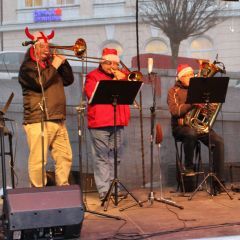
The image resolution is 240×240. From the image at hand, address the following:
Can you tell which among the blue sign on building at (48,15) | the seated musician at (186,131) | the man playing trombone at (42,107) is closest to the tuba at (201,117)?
the seated musician at (186,131)

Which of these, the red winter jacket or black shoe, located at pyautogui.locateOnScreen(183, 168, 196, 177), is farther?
black shoe, located at pyautogui.locateOnScreen(183, 168, 196, 177)

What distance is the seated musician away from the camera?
270 inches

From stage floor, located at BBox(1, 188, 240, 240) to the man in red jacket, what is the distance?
1.16 ft

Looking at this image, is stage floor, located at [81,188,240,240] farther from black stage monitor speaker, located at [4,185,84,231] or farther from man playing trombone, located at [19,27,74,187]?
man playing trombone, located at [19,27,74,187]

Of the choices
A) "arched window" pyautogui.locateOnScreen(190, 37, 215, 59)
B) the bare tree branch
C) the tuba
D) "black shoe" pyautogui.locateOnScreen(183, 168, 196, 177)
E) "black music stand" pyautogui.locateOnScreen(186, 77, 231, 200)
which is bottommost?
"black shoe" pyautogui.locateOnScreen(183, 168, 196, 177)

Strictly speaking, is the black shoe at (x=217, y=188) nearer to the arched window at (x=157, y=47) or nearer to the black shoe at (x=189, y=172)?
the black shoe at (x=189, y=172)

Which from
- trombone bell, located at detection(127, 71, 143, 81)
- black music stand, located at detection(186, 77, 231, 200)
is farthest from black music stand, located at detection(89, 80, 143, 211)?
black music stand, located at detection(186, 77, 231, 200)

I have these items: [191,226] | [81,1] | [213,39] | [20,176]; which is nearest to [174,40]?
[213,39]

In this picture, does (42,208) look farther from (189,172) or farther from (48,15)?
(48,15)

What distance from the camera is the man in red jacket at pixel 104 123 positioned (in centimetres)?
638

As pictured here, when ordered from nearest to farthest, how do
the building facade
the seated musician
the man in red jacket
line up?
the man in red jacket → the seated musician → the building facade

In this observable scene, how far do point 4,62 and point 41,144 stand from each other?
6.24 feet

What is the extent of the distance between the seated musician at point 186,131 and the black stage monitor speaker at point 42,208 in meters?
2.48

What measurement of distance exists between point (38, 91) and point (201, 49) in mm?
3026
